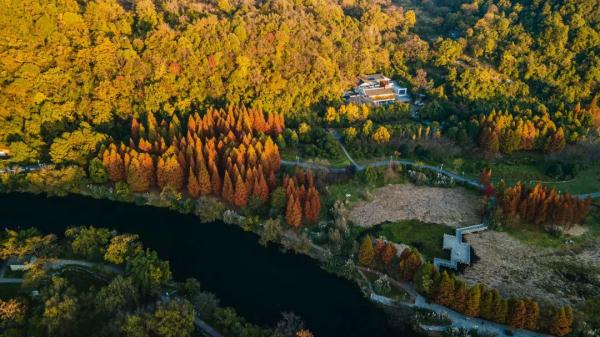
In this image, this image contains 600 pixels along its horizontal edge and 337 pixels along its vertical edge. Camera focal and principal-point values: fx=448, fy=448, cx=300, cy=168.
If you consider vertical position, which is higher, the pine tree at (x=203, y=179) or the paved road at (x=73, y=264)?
the pine tree at (x=203, y=179)

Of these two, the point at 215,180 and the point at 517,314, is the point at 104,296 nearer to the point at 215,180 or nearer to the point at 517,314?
the point at 215,180

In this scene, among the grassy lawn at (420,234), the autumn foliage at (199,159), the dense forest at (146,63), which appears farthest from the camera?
the dense forest at (146,63)

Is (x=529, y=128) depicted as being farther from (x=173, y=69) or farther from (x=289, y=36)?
(x=173, y=69)

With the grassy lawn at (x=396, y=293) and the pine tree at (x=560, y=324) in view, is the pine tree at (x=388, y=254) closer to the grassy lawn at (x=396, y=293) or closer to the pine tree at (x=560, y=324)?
the grassy lawn at (x=396, y=293)

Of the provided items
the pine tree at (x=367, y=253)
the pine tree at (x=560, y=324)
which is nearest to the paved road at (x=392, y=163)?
the pine tree at (x=367, y=253)

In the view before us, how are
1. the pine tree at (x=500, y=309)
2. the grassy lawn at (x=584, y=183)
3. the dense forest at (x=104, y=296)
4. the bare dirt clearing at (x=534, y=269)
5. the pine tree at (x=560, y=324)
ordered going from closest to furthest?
the dense forest at (x=104, y=296) → the pine tree at (x=560, y=324) → the pine tree at (x=500, y=309) → the bare dirt clearing at (x=534, y=269) → the grassy lawn at (x=584, y=183)

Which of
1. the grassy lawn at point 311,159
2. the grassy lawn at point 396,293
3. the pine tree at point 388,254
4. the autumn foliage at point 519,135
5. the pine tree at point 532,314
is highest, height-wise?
the autumn foliage at point 519,135

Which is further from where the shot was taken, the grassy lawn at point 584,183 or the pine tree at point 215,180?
the grassy lawn at point 584,183
